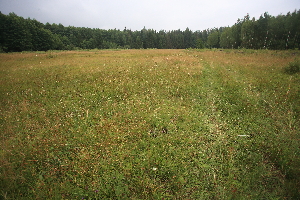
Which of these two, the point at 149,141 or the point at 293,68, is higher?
the point at 293,68

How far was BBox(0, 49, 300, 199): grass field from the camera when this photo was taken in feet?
13.3

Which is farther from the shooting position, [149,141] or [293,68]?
[293,68]

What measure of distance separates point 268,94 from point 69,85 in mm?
12871

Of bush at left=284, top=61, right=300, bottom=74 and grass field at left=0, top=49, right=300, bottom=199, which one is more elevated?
bush at left=284, top=61, right=300, bottom=74

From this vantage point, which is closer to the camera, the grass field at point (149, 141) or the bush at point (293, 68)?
the grass field at point (149, 141)

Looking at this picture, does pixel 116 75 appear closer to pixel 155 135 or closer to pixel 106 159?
pixel 155 135

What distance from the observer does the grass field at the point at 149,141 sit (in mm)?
4051

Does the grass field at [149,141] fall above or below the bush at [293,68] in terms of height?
below

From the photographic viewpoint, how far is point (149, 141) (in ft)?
18.7

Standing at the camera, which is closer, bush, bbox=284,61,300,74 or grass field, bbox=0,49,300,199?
grass field, bbox=0,49,300,199

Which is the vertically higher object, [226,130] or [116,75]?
[116,75]

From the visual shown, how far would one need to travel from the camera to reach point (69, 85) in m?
10.7

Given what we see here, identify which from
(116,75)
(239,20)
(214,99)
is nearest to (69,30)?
(239,20)

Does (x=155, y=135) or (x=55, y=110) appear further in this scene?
(x=55, y=110)
